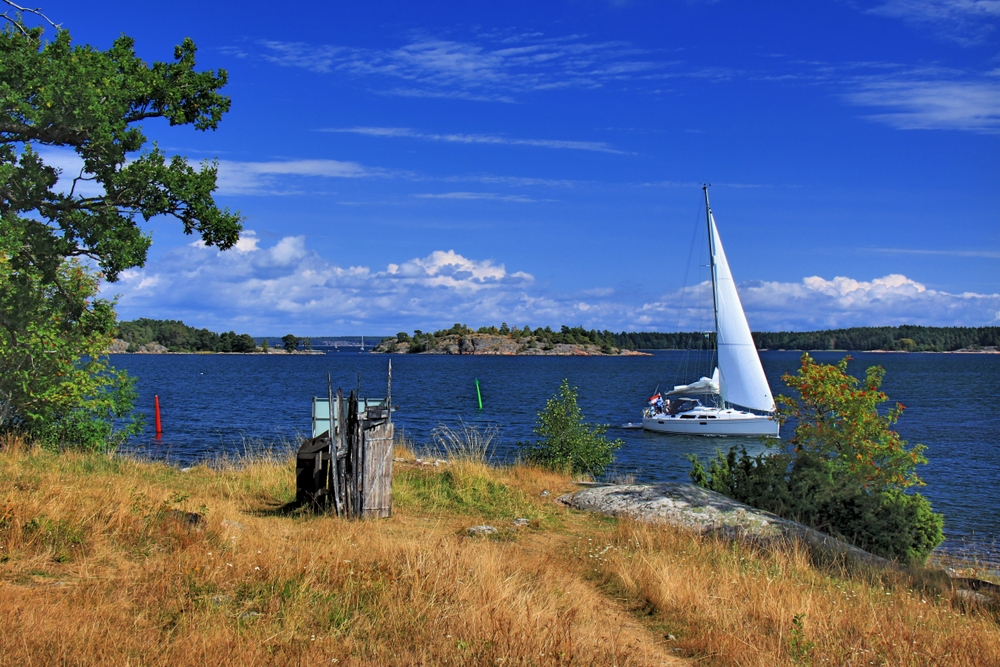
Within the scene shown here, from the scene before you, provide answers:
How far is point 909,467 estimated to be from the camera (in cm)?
1395

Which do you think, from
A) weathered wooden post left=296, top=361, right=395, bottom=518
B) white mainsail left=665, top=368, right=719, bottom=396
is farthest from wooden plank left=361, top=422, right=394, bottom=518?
white mainsail left=665, top=368, right=719, bottom=396

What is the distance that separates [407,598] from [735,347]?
1370 inches

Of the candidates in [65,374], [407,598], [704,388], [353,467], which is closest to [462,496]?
[353,467]

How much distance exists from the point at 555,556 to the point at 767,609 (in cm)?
299

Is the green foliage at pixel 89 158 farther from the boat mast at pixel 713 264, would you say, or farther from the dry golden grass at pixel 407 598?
the boat mast at pixel 713 264

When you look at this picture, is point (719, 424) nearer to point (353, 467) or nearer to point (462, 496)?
point (462, 496)

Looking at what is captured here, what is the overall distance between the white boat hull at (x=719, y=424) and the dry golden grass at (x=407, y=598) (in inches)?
1257

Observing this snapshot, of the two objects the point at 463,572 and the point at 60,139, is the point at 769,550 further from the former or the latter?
the point at 60,139

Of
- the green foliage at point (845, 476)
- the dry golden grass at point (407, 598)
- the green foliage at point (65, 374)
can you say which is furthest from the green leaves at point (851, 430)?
the green foliage at point (65, 374)

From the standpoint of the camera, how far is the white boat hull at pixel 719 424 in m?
41.0

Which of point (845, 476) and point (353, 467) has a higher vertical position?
point (353, 467)

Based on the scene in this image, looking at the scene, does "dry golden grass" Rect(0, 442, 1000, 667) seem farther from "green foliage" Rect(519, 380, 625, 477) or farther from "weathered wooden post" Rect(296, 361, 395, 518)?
"green foliage" Rect(519, 380, 625, 477)

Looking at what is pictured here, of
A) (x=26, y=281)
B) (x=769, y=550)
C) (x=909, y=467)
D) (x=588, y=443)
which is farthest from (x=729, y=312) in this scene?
(x=26, y=281)

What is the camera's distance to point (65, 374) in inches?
650
